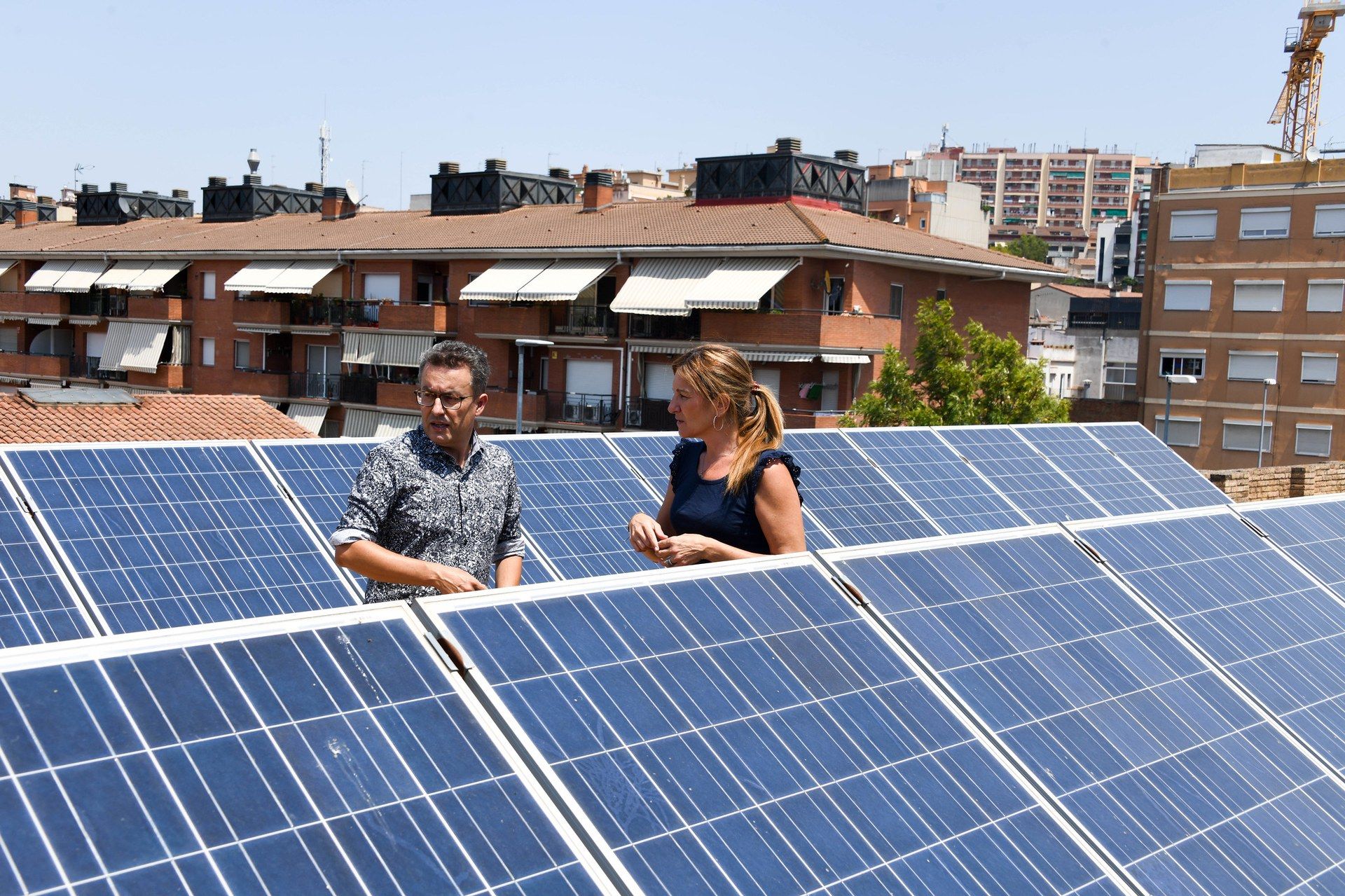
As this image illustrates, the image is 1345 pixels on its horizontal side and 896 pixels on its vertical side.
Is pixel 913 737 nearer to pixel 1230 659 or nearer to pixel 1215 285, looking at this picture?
pixel 1230 659

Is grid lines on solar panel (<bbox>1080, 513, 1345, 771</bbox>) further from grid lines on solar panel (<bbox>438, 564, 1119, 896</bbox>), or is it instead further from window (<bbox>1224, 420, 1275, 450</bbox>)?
window (<bbox>1224, 420, 1275, 450</bbox>)

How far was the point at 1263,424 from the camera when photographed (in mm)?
46156

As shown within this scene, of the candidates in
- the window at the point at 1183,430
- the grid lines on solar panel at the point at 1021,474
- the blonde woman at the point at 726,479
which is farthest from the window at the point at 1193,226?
the blonde woman at the point at 726,479

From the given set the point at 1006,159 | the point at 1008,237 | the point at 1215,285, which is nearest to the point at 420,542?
the point at 1215,285

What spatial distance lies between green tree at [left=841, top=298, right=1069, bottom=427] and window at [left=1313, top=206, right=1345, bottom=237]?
17.7 m

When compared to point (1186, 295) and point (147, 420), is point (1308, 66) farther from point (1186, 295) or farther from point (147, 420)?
point (147, 420)

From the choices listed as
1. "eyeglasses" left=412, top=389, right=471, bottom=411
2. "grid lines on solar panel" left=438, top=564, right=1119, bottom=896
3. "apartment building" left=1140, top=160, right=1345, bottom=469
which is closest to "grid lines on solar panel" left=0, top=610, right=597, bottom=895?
"grid lines on solar panel" left=438, top=564, right=1119, bottom=896

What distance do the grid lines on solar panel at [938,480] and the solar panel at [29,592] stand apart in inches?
277

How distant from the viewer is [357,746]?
342 centimetres

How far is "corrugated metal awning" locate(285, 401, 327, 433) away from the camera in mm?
49188

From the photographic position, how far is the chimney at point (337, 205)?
183 feet

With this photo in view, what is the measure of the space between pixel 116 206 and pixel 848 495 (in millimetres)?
64773

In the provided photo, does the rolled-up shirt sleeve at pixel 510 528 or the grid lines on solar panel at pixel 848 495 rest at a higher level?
the rolled-up shirt sleeve at pixel 510 528

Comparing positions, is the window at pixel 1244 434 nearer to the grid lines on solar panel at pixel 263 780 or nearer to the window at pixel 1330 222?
the window at pixel 1330 222
